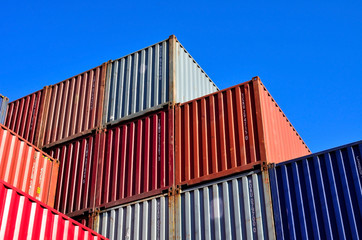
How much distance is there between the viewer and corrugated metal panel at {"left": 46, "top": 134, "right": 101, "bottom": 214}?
16125mm

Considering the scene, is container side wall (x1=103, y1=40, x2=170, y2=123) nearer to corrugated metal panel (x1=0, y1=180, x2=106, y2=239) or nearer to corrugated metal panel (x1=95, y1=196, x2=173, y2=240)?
corrugated metal panel (x1=95, y1=196, x2=173, y2=240)

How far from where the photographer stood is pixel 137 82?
58.9 ft

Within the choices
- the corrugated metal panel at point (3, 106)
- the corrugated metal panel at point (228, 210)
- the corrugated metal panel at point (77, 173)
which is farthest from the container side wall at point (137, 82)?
the corrugated metal panel at point (3, 106)

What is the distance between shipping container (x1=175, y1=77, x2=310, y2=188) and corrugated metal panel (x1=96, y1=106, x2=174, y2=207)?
444 mm

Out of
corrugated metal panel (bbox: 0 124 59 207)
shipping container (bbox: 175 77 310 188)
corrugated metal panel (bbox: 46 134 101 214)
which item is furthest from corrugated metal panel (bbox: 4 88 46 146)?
shipping container (bbox: 175 77 310 188)

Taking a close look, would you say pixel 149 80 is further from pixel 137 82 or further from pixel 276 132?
pixel 276 132

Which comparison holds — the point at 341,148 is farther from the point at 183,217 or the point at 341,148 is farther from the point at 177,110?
the point at 177,110

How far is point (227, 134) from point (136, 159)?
3.39 meters

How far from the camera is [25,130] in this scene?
19938mm

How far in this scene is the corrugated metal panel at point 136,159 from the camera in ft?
48.9

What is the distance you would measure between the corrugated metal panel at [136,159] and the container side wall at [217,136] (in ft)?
1.49

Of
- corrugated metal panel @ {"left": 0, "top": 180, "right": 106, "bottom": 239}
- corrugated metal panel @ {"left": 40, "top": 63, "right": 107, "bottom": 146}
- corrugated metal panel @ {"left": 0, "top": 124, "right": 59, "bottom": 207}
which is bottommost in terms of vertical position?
corrugated metal panel @ {"left": 0, "top": 180, "right": 106, "bottom": 239}

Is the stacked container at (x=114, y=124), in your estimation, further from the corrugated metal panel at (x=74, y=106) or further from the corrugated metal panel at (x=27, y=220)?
the corrugated metal panel at (x=27, y=220)

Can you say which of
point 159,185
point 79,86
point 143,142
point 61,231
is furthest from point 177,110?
point 61,231
